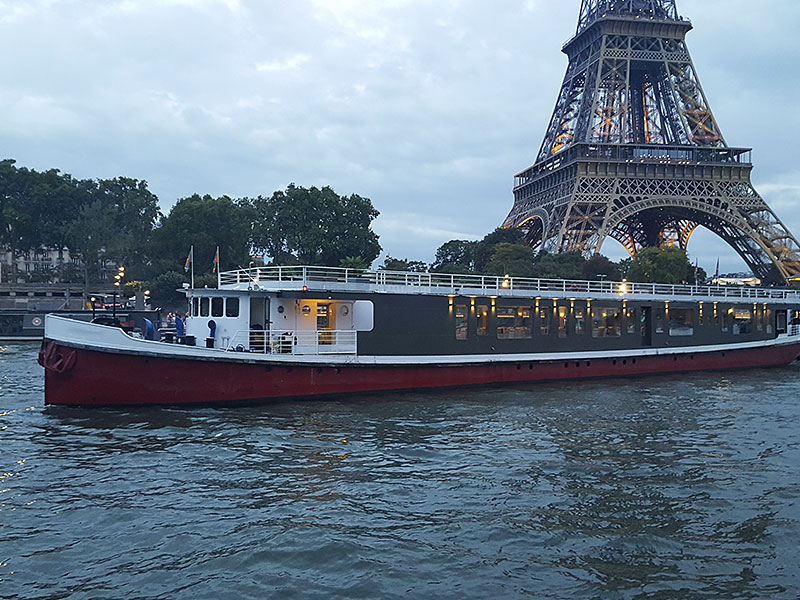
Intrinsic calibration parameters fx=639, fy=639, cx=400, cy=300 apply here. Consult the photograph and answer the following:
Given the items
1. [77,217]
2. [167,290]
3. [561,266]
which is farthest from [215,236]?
[561,266]

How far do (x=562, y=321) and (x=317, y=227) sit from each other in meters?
47.2

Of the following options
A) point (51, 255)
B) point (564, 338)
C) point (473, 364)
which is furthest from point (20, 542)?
point (51, 255)

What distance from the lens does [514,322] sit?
28.0 m

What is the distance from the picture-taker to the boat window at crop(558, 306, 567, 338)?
1148 inches

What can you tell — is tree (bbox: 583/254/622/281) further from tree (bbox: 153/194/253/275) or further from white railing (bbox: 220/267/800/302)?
tree (bbox: 153/194/253/275)

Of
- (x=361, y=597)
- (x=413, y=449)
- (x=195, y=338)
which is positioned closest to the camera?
(x=361, y=597)

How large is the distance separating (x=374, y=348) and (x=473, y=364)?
14.5 feet

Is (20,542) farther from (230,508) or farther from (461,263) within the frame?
(461,263)

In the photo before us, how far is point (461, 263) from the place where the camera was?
86.5 m

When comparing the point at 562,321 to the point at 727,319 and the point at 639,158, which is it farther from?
the point at 639,158

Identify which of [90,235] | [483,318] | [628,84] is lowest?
[483,318]

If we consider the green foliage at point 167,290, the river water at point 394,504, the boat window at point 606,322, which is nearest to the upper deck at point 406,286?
the boat window at point 606,322

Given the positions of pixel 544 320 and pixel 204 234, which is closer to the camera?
pixel 544 320

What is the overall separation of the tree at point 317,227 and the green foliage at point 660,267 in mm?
29117
